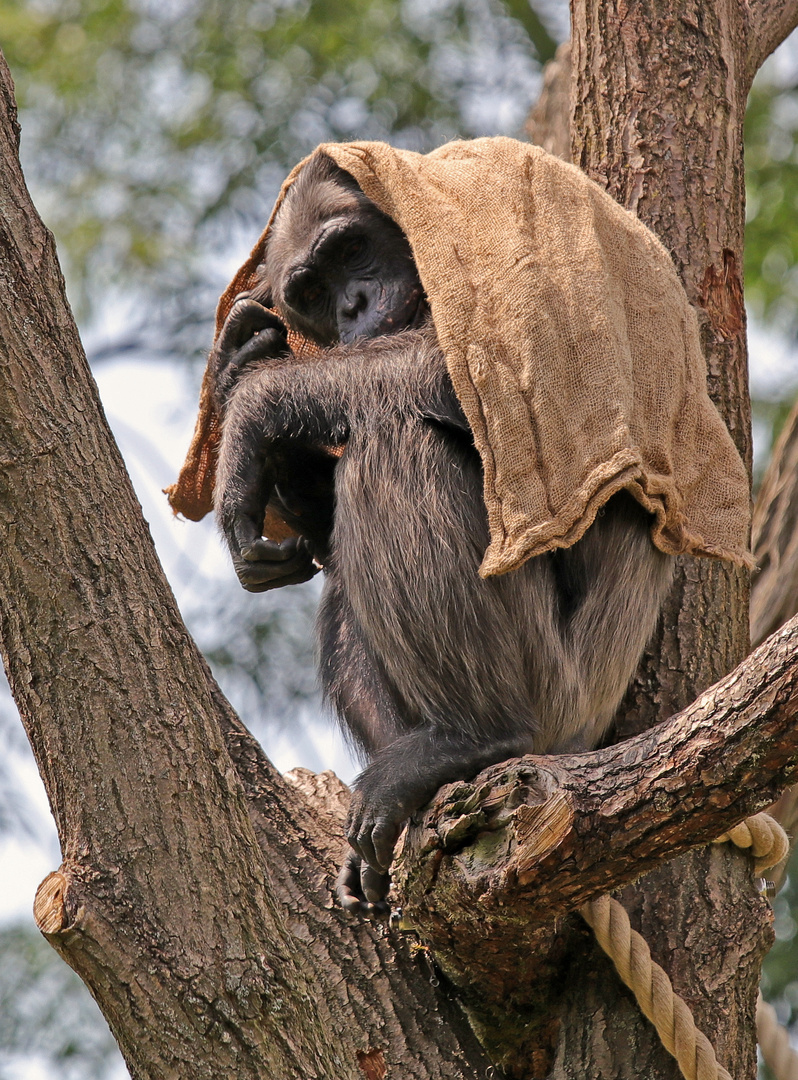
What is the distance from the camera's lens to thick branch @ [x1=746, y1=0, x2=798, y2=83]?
3.86 meters

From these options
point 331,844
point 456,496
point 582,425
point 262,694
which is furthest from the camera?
point 262,694

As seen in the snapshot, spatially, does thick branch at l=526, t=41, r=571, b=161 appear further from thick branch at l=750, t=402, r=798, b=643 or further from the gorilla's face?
the gorilla's face

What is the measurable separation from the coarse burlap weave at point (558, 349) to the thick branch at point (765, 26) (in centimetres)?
140

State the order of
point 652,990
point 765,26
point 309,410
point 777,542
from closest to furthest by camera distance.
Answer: point 652,990 < point 309,410 < point 765,26 < point 777,542

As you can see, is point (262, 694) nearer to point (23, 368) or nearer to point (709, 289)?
point (709, 289)

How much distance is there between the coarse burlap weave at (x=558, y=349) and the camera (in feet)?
8.12

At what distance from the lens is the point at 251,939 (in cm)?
210

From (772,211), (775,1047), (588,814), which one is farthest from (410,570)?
(772,211)

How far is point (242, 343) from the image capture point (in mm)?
3262

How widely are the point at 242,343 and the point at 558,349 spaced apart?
1097 millimetres

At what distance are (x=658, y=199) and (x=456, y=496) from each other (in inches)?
53.3

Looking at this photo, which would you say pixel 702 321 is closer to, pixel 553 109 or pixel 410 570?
pixel 410 570

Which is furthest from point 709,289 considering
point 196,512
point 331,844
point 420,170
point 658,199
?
point 331,844

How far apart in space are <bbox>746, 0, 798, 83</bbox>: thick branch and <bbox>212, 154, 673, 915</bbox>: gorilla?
1.61 meters
